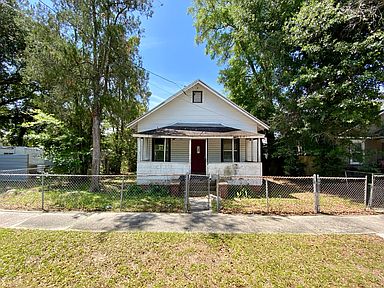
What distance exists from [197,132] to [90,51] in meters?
6.89

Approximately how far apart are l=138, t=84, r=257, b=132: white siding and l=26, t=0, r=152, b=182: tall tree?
3.09 metres

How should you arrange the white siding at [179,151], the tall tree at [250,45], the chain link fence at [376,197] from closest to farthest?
the chain link fence at [376,197], the white siding at [179,151], the tall tree at [250,45]

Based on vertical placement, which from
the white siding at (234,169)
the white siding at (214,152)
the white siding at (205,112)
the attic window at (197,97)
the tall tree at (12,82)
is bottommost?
the white siding at (234,169)

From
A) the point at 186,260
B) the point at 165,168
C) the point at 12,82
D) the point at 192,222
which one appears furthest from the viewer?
the point at 12,82

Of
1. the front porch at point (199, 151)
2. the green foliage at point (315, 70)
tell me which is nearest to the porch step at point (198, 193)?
the front porch at point (199, 151)

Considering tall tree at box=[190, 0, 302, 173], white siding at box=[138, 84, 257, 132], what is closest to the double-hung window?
white siding at box=[138, 84, 257, 132]

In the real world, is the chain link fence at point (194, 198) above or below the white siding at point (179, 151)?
below

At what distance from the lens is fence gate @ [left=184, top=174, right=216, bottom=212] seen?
26.0 ft

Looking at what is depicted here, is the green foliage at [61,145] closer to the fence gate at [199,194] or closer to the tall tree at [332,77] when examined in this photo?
the fence gate at [199,194]

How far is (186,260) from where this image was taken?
4203 millimetres

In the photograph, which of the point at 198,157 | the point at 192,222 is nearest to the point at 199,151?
the point at 198,157

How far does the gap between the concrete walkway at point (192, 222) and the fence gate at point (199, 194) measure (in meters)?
0.65

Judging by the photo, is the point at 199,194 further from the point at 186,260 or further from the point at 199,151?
the point at 186,260

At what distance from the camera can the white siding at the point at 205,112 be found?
580 inches
